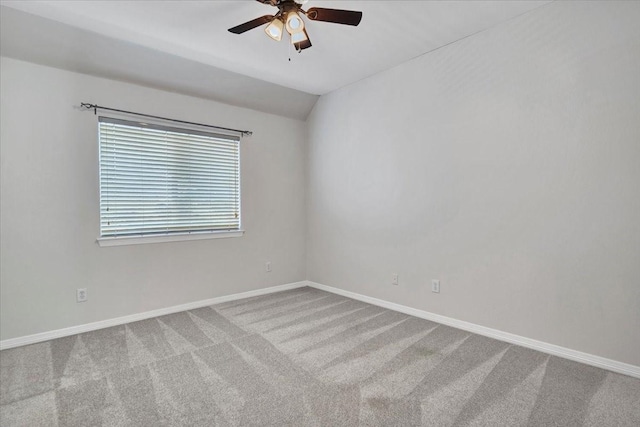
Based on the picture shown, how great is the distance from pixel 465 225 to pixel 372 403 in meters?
1.89

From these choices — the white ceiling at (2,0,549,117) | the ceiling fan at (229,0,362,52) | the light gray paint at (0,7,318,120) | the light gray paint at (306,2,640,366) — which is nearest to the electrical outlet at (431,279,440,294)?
the light gray paint at (306,2,640,366)

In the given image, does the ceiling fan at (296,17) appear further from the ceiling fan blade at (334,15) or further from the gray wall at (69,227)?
the gray wall at (69,227)

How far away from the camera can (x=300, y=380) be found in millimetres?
2230

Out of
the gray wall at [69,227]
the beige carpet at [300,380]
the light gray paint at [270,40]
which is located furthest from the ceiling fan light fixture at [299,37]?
the beige carpet at [300,380]

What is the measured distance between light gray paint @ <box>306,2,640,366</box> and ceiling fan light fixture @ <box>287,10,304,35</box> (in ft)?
5.72

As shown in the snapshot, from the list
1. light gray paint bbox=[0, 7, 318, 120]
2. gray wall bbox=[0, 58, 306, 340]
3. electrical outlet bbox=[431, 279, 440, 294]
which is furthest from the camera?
electrical outlet bbox=[431, 279, 440, 294]

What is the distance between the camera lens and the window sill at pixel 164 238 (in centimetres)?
326

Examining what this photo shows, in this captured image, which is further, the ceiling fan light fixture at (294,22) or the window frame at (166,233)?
the window frame at (166,233)

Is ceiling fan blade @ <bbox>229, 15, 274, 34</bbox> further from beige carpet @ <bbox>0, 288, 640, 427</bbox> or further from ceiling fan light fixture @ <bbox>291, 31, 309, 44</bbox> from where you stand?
beige carpet @ <bbox>0, 288, 640, 427</bbox>

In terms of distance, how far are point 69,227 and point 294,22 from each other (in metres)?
2.72

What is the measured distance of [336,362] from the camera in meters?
2.48

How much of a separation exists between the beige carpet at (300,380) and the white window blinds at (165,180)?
1.13m

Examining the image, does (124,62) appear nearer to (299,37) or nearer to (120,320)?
(299,37)

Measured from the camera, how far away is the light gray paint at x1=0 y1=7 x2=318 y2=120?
8.71 ft
